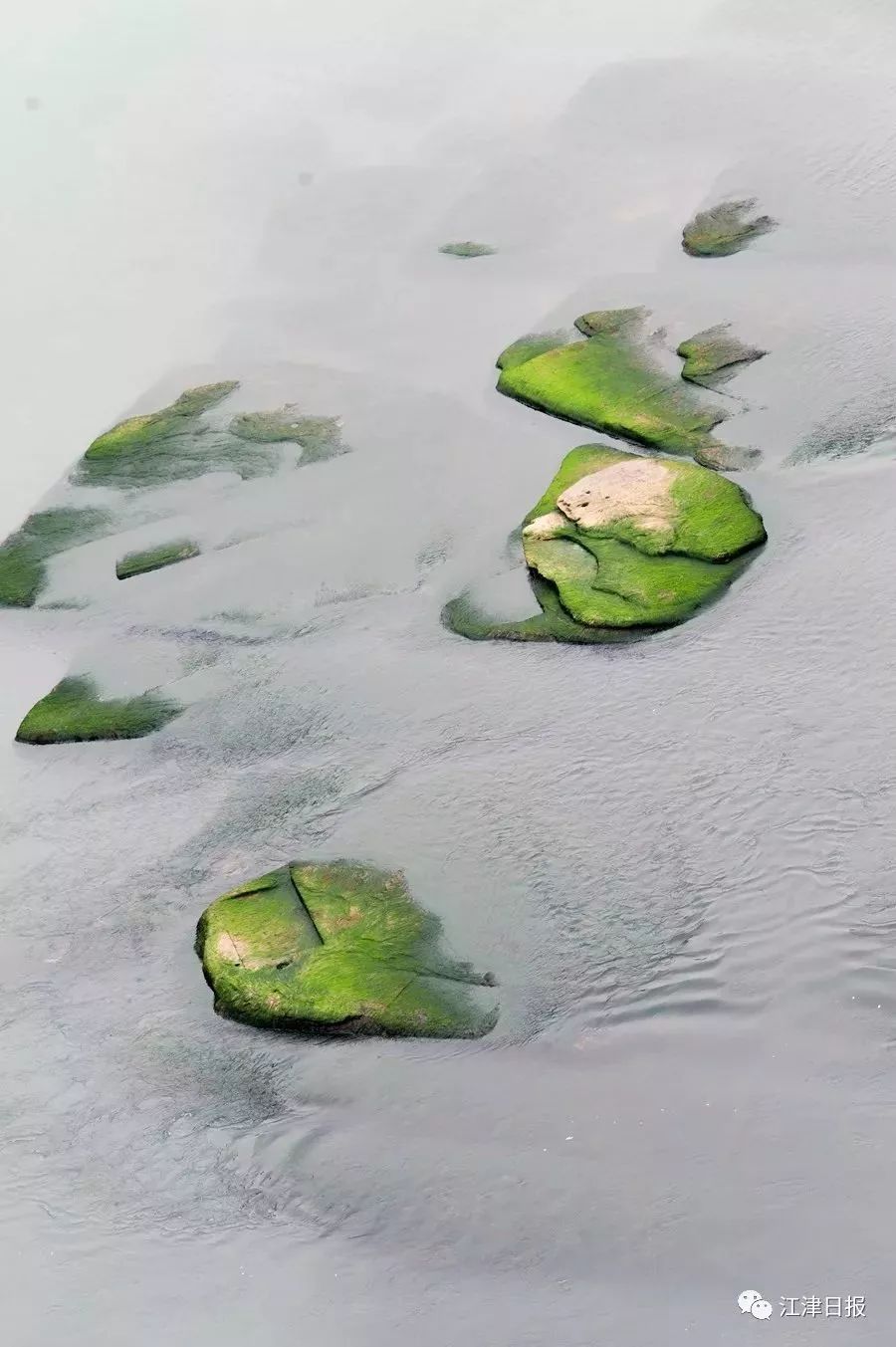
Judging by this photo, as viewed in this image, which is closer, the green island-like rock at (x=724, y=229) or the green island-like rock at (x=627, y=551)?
the green island-like rock at (x=627, y=551)

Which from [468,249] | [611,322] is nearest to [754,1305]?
[611,322]

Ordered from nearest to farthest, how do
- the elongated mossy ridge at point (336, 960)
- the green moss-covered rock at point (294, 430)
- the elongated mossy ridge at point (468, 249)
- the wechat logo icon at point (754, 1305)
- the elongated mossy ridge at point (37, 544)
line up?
the wechat logo icon at point (754, 1305), the elongated mossy ridge at point (336, 960), the elongated mossy ridge at point (37, 544), the green moss-covered rock at point (294, 430), the elongated mossy ridge at point (468, 249)

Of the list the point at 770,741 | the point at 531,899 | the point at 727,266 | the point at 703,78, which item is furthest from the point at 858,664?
the point at 703,78

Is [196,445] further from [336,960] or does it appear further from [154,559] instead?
[336,960]

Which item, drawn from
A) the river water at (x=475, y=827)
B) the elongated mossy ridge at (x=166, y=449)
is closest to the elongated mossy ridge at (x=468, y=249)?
the river water at (x=475, y=827)

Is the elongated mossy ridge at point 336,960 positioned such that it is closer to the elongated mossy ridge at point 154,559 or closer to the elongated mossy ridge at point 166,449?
the elongated mossy ridge at point 154,559

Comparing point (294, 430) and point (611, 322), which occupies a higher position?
point (611, 322)
